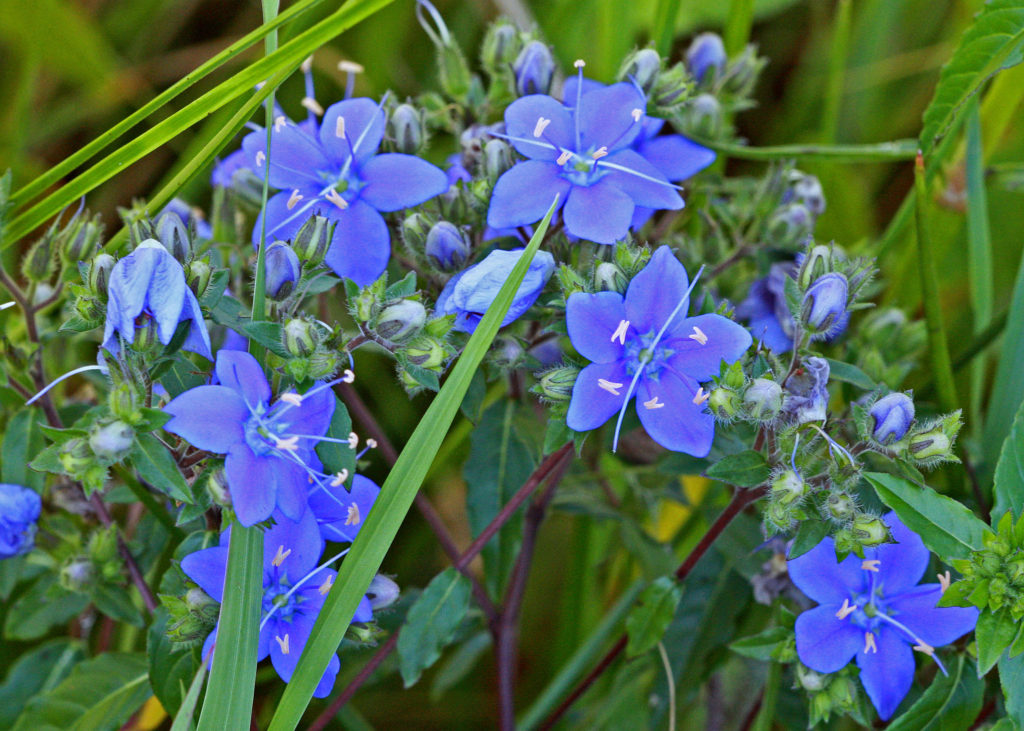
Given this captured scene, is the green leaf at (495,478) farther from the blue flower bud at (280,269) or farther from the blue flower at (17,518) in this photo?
the blue flower at (17,518)

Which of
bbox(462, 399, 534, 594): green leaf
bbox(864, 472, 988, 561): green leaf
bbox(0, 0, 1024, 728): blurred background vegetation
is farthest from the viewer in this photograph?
bbox(0, 0, 1024, 728): blurred background vegetation

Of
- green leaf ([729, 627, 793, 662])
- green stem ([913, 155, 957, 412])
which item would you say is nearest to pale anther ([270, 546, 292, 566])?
green leaf ([729, 627, 793, 662])

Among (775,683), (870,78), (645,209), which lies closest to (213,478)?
(645,209)

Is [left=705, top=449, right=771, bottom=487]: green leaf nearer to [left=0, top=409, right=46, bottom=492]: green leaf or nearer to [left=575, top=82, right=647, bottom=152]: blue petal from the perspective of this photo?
[left=575, top=82, right=647, bottom=152]: blue petal

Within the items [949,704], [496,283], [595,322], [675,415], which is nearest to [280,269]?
[496,283]

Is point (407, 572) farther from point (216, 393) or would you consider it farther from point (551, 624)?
point (216, 393)

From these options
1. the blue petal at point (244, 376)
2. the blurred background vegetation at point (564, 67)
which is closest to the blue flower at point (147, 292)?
the blue petal at point (244, 376)
